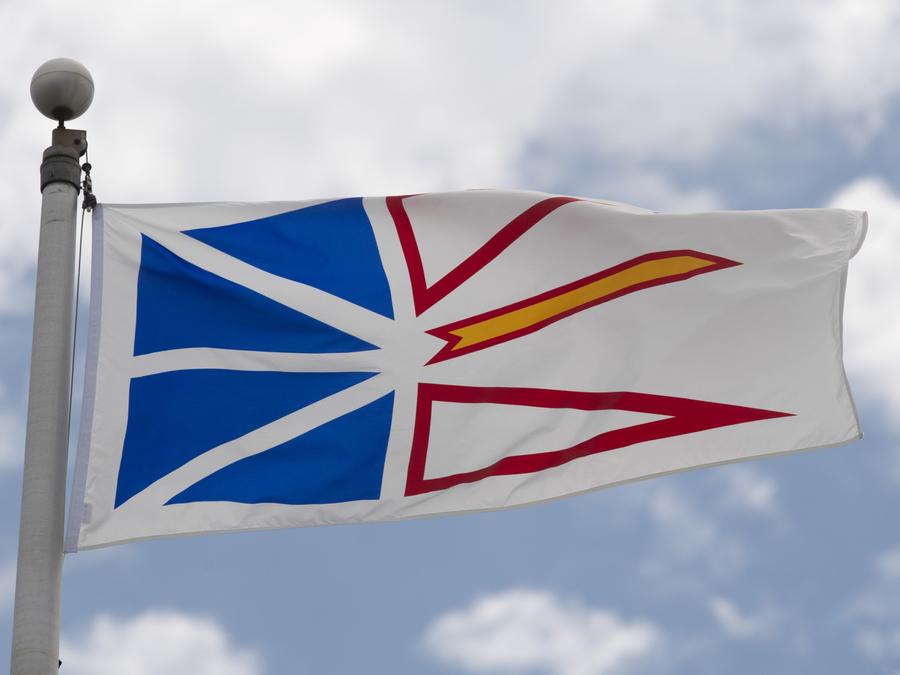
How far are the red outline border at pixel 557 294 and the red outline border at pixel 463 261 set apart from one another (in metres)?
0.29

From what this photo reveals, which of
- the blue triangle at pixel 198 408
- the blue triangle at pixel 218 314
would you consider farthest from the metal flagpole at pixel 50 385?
the blue triangle at pixel 218 314

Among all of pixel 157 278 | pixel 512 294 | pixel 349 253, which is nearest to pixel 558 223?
pixel 512 294

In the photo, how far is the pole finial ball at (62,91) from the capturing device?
364 inches

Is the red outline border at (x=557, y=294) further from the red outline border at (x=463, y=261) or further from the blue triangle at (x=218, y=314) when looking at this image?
the blue triangle at (x=218, y=314)

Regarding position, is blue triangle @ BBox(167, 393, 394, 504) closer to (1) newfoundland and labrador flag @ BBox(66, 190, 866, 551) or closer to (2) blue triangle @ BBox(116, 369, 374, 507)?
(1) newfoundland and labrador flag @ BBox(66, 190, 866, 551)

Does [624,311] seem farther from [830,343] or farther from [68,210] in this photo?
[68,210]

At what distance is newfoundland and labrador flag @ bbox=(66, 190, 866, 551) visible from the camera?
8773mm

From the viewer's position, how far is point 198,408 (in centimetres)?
902

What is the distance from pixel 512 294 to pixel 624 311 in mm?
751

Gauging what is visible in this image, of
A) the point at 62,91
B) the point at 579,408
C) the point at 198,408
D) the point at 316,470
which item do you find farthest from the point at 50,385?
the point at 579,408

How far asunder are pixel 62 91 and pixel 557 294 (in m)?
3.44

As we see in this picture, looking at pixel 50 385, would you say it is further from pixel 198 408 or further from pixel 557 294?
pixel 557 294

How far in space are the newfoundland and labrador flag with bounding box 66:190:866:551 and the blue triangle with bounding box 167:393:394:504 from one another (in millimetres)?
12

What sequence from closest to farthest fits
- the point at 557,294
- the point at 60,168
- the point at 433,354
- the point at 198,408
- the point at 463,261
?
the point at 60,168, the point at 198,408, the point at 433,354, the point at 557,294, the point at 463,261
